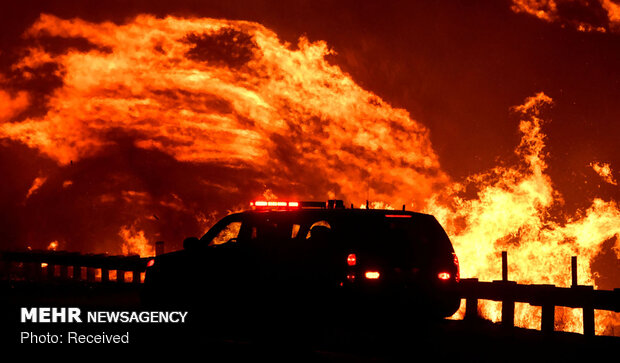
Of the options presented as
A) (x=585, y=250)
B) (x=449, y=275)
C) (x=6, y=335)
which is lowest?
(x=6, y=335)

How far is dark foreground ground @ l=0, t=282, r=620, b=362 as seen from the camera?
11.4m

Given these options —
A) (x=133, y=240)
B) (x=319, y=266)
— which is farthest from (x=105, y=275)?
(x=133, y=240)

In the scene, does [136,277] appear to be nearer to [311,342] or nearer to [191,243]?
[191,243]

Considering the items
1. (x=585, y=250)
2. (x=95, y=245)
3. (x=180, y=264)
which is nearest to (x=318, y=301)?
(x=180, y=264)

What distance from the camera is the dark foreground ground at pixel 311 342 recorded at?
11.4 meters

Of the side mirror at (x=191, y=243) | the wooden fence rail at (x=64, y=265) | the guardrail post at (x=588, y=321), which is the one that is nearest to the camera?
the side mirror at (x=191, y=243)

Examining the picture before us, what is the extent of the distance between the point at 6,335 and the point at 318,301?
14.2 feet

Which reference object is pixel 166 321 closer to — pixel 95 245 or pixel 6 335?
pixel 6 335

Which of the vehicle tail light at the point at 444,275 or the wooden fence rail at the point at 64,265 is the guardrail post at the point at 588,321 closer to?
the vehicle tail light at the point at 444,275

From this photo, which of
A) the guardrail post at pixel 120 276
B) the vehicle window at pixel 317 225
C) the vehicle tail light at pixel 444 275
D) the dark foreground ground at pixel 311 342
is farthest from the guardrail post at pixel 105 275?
the vehicle tail light at pixel 444 275

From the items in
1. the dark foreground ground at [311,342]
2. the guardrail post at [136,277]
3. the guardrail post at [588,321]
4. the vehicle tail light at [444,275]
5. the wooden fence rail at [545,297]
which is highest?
the guardrail post at [136,277]

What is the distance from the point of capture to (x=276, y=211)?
1328cm

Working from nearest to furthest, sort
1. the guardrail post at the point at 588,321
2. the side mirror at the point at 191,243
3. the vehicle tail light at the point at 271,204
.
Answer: the side mirror at the point at 191,243 < the vehicle tail light at the point at 271,204 < the guardrail post at the point at 588,321

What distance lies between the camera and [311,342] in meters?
12.5
